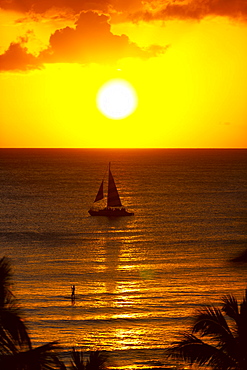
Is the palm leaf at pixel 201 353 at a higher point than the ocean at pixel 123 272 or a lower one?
lower

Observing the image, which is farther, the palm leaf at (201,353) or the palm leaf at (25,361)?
the palm leaf at (201,353)

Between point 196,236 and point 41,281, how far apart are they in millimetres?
43221

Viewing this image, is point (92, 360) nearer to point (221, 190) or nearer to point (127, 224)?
point (127, 224)

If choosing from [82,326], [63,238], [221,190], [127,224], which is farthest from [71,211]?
[82,326]

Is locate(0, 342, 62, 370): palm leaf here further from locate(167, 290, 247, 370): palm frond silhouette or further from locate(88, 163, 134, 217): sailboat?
locate(88, 163, 134, 217): sailboat

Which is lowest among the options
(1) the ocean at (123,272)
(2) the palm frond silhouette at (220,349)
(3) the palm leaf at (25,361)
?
(3) the palm leaf at (25,361)

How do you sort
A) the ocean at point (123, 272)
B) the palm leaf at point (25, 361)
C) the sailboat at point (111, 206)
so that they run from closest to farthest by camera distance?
the palm leaf at point (25, 361)
the ocean at point (123, 272)
the sailboat at point (111, 206)

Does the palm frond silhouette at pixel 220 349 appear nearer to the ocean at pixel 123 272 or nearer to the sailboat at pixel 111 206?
the ocean at pixel 123 272

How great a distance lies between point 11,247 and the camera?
85375mm

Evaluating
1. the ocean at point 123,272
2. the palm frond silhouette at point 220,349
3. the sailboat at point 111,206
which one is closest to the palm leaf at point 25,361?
the palm frond silhouette at point 220,349

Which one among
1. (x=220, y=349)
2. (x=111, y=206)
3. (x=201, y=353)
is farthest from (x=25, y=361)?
(x=111, y=206)

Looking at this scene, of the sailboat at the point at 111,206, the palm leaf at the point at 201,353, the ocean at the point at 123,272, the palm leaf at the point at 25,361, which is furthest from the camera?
the sailboat at the point at 111,206

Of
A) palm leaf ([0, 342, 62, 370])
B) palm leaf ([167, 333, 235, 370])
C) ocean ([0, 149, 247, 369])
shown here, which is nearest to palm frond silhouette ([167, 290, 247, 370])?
palm leaf ([167, 333, 235, 370])

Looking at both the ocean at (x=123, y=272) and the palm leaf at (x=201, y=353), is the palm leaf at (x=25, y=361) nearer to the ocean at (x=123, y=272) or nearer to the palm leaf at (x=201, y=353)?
the palm leaf at (x=201, y=353)
